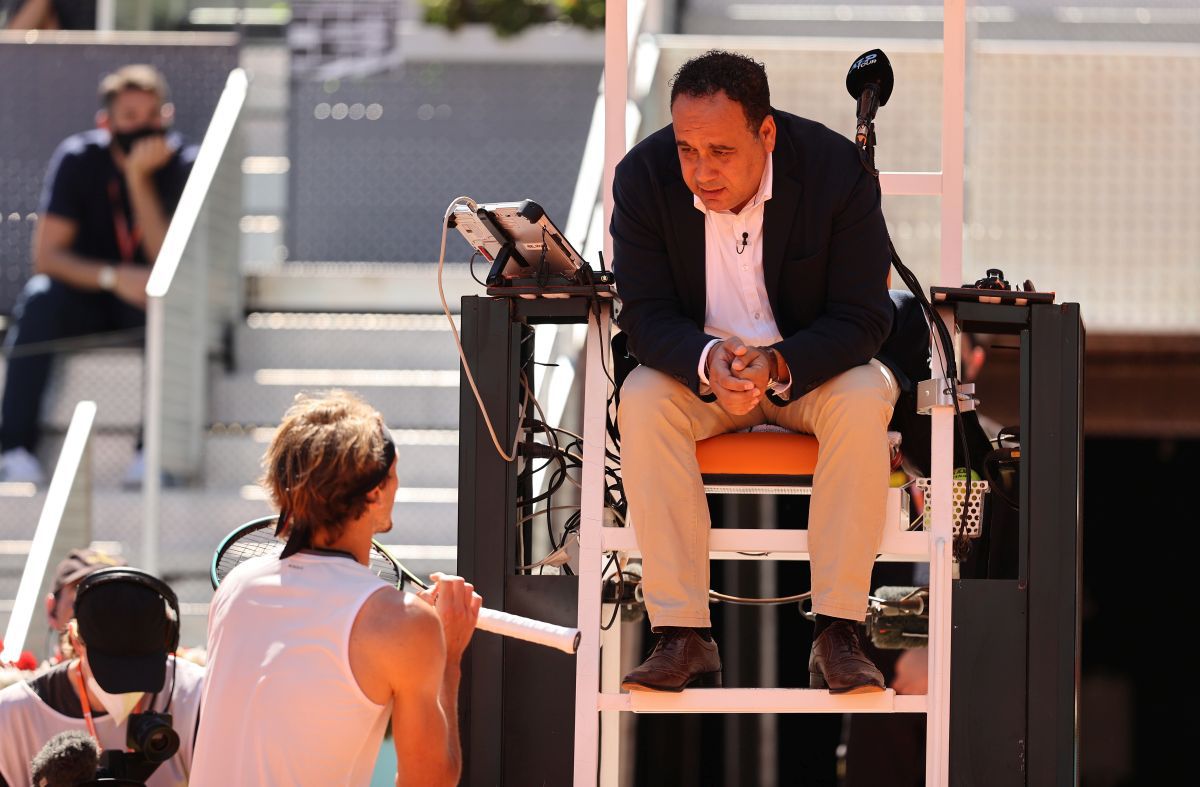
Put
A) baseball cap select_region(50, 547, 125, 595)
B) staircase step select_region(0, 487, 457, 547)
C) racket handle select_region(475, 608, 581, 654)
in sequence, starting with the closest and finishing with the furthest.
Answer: racket handle select_region(475, 608, 581, 654)
baseball cap select_region(50, 547, 125, 595)
staircase step select_region(0, 487, 457, 547)

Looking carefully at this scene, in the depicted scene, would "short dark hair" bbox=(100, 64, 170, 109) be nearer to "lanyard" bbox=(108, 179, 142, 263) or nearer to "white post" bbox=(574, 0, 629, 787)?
"lanyard" bbox=(108, 179, 142, 263)

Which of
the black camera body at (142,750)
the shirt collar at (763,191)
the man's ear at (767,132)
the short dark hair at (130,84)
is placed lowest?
the black camera body at (142,750)

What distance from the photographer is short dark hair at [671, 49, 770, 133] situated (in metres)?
3.20

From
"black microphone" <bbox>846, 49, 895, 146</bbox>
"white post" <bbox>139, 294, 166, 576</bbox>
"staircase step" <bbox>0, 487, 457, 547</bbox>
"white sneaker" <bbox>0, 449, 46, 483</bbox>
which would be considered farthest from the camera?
"white sneaker" <bbox>0, 449, 46, 483</bbox>

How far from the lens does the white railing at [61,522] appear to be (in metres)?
5.38

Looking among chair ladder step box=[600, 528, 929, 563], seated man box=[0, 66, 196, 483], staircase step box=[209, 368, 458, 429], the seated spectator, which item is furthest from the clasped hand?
the seated spectator

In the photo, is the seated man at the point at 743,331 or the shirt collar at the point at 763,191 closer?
the seated man at the point at 743,331

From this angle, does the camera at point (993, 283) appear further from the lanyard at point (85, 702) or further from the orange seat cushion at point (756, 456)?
the lanyard at point (85, 702)

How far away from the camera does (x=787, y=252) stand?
3293 mm

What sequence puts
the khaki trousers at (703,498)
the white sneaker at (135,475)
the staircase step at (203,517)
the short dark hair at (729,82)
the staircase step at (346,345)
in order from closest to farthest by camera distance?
1. the khaki trousers at (703,498)
2. the short dark hair at (729,82)
3. the staircase step at (203,517)
4. the white sneaker at (135,475)
5. the staircase step at (346,345)

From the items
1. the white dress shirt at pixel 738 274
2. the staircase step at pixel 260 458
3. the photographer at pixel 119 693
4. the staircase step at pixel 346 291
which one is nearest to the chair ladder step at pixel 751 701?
the white dress shirt at pixel 738 274

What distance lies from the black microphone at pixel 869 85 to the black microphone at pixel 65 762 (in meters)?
1.92

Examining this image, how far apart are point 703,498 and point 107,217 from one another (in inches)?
193

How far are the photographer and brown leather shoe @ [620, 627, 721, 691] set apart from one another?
94 cm
